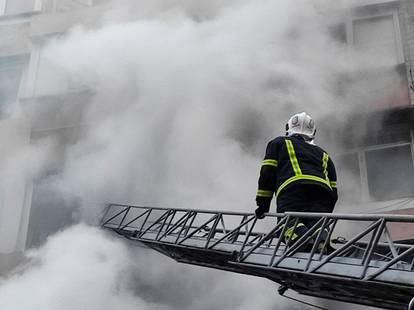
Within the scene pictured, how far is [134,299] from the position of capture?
24.0ft

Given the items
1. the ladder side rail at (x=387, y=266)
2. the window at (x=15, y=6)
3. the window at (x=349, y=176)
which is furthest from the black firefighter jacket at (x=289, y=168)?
the window at (x=15, y=6)

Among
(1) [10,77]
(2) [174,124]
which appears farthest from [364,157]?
(1) [10,77]

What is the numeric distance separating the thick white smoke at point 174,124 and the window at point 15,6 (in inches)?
78.3

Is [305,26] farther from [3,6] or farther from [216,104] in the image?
[3,6]

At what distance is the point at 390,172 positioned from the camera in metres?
8.02

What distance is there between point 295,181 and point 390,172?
14.2 feet

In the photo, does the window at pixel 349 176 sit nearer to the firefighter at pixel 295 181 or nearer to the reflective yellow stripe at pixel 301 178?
the firefighter at pixel 295 181

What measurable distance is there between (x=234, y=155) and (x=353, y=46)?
250 centimetres

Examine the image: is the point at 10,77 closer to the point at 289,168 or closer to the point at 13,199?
the point at 13,199

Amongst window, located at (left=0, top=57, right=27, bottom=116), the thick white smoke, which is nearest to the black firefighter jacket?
the thick white smoke

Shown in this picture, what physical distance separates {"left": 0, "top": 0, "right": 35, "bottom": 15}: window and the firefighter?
334 inches

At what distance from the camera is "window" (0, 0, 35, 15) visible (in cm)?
1140

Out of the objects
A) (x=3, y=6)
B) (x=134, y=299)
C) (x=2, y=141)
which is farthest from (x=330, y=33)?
(x=3, y=6)

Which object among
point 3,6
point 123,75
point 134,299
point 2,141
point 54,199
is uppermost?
point 3,6
